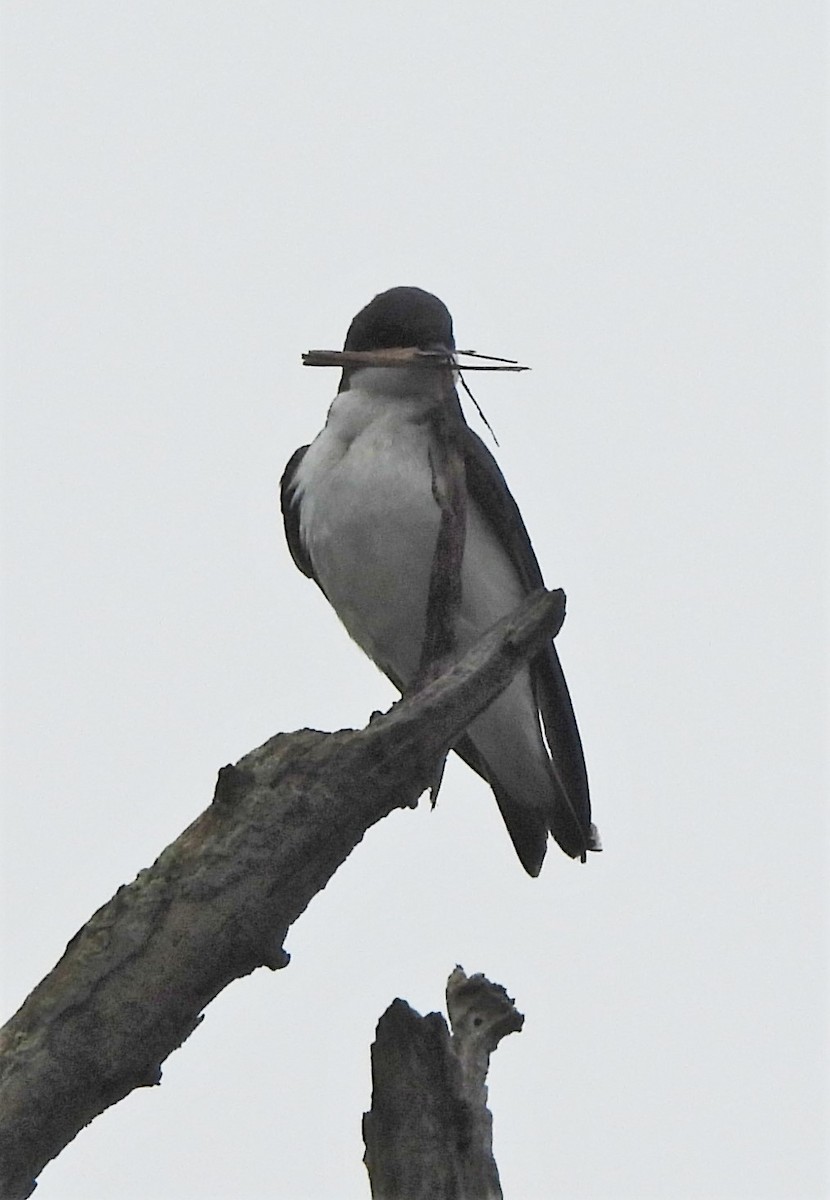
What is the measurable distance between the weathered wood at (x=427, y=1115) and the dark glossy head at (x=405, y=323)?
12.4ft

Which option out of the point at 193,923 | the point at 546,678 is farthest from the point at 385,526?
the point at 193,923

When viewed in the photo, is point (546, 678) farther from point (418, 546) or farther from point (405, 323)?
point (405, 323)

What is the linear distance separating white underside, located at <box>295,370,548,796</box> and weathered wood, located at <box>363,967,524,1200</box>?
267 centimetres

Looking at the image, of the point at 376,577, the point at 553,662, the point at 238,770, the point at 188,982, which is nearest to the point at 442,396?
the point at 376,577

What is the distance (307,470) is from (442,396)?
82 cm

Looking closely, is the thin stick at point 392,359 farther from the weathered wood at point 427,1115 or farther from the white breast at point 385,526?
the weathered wood at point 427,1115

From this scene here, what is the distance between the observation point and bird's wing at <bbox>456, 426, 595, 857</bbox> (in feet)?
28.1

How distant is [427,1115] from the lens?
18.5ft

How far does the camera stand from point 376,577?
27.2 feet

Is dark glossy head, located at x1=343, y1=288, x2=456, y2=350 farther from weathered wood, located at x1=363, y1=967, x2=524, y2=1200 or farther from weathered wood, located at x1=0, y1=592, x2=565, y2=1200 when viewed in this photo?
weathered wood, located at x1=363, y1=967, x2=524, y2=1200

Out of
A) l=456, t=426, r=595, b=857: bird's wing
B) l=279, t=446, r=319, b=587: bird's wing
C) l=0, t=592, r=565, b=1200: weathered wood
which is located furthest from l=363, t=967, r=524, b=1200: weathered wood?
l=279, t=446, r=319, b=587: bird's wing

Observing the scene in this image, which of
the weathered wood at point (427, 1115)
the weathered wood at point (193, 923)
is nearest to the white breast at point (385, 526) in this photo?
the weathered wood at point (193, 923)

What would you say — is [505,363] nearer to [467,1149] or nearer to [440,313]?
[440,313]

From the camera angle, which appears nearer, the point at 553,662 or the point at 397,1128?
the point at 397,1128
